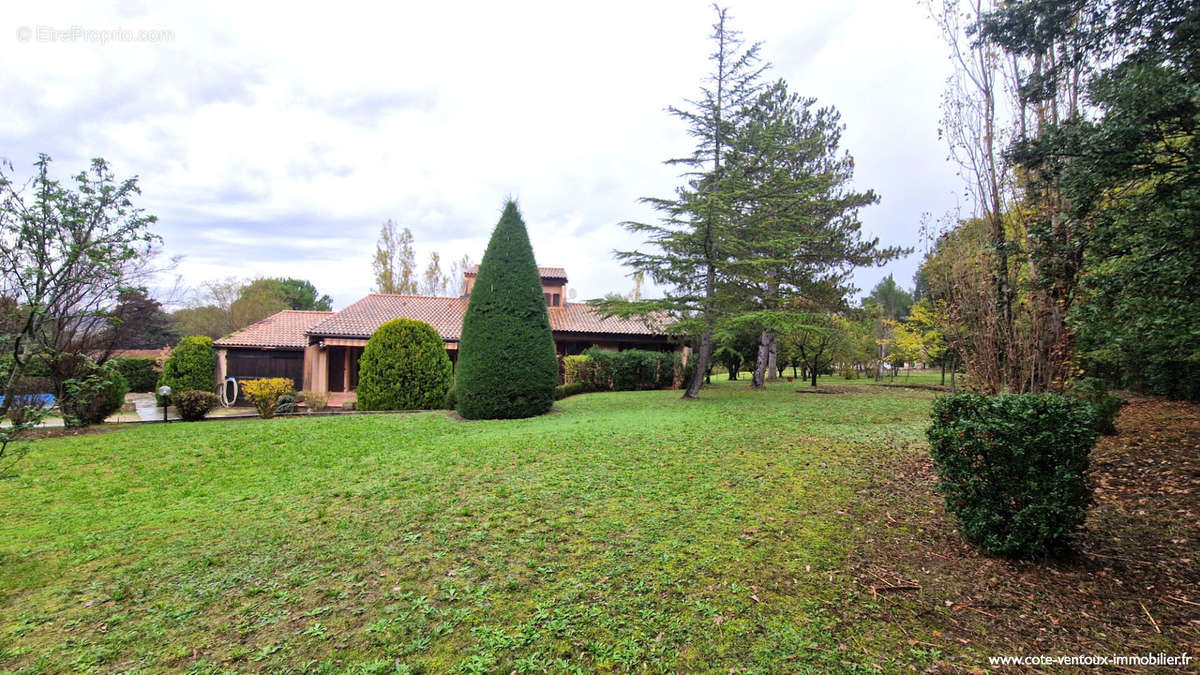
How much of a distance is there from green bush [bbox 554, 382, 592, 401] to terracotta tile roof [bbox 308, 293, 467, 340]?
4628mm

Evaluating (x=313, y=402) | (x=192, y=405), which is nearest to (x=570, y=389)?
(x=313, y=402)

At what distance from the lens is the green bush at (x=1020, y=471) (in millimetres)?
3154

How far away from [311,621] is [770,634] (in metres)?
2.55

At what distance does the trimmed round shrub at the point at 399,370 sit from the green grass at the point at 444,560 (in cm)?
549

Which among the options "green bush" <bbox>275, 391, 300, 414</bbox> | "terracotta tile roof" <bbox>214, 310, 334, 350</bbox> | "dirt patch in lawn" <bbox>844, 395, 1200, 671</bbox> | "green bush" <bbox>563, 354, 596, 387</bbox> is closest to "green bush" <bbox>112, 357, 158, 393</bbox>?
"terracotta tile roof" <bbox>214, 310, 334, 350</bbox>

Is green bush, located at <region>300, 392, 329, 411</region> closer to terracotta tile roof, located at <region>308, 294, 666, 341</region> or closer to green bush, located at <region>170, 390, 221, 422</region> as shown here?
green bush, located at <region>170, 390, 221, 422</region>

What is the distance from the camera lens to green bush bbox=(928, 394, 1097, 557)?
124 inches

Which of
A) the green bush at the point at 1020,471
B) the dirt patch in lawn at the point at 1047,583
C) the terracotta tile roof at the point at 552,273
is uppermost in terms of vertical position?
the terracotta tile roof at the point at 552,273

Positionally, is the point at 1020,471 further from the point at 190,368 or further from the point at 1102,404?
the point at 190,368

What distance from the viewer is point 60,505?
16.1 feet

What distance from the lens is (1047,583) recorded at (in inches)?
122

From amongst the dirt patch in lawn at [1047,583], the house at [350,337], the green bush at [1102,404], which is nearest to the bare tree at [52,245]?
the dirt patch in lawn at [1047,583]

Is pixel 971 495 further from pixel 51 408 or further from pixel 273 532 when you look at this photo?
pixel 51 408

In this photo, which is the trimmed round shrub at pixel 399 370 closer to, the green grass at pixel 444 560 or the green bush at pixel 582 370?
the green grass at pixel 444 560
